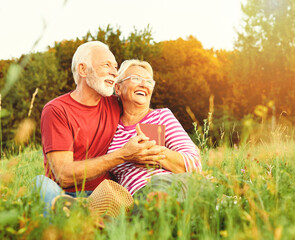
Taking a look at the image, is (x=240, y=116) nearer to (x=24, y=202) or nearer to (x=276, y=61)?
(x=276, y=61)

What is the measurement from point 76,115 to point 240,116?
13.1 metres

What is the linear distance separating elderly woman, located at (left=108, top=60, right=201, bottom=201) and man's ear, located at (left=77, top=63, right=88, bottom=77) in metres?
0.37

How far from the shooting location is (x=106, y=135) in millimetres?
3609

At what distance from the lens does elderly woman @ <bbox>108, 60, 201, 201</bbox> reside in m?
3.22

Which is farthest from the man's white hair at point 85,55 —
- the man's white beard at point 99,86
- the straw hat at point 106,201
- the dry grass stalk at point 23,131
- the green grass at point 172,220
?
the green grass at point 172,220

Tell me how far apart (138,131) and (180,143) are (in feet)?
1.59

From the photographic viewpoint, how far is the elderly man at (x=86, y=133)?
3.10 meters

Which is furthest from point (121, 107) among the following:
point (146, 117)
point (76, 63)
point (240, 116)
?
point (240, 116)

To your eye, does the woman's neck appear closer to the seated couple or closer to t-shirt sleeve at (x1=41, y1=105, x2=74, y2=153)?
the seated couple

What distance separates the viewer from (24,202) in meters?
2.41

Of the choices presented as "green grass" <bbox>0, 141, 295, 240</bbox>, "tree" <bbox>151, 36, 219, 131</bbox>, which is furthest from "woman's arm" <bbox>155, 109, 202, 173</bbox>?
"tree" <bbox>151, 36, 219, 131</bbox>

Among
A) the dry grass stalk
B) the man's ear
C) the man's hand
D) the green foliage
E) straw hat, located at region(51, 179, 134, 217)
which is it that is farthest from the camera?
the green foliage

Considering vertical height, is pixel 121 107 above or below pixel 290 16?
below

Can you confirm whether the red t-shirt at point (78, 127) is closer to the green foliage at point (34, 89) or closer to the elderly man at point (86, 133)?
the elderly man at point (86, 133)
